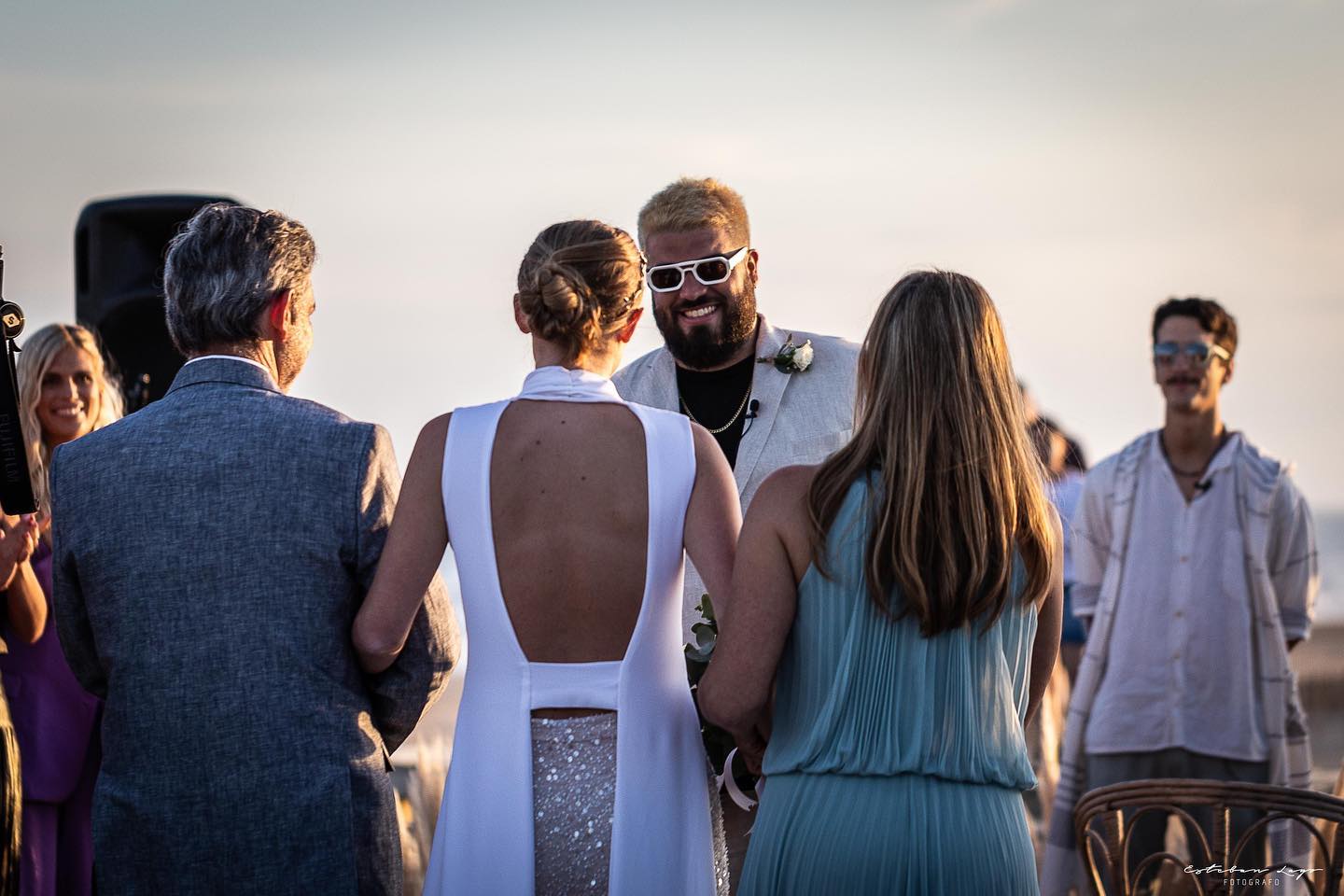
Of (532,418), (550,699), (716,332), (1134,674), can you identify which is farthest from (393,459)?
(1134,674)

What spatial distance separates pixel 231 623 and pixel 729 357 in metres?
2.08

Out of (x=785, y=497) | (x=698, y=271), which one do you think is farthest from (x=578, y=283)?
(x=698, y=271)

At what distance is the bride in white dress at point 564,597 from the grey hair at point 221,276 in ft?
1.58

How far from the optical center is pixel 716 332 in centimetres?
448

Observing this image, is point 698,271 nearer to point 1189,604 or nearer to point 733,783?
point 733,783

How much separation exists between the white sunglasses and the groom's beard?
0.07m

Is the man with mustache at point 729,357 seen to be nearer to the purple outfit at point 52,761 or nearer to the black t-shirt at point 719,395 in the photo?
the black t-shirt at point 719,395

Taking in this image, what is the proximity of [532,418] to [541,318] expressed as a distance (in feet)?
0.66

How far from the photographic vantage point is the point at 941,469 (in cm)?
272

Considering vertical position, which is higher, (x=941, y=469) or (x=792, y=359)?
(x=792, y=359)

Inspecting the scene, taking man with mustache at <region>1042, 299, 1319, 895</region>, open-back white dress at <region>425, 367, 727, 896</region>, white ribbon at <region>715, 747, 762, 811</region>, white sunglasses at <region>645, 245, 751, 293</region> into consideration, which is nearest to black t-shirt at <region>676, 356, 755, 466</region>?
white sunglasses at <region>645, 245, 751, 293</region>

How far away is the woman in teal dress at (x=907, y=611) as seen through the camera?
107 inches

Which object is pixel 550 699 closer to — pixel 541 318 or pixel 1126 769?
pixel 541 318

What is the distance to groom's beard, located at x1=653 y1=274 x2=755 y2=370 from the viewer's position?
447 centimetres
